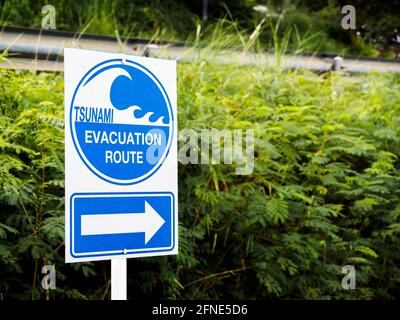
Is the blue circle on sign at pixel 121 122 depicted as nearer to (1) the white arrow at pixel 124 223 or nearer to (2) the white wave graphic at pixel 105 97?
(2) the white wave graphic at pixel 105 97

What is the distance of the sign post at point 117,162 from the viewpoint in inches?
127

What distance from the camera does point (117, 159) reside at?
332cm

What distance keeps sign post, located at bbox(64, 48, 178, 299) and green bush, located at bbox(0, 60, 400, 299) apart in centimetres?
135

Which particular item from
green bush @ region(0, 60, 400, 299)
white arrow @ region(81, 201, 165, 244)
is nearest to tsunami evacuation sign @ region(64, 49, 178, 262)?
white arrow @ region(81, 201, 165, 244)

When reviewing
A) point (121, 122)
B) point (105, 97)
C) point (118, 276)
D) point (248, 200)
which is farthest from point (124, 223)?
point (248, 200)

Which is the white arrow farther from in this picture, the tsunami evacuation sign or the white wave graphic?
the white wave graphic

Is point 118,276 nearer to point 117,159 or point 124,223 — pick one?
point 124,223

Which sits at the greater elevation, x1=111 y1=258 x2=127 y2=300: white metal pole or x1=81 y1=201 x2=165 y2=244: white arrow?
x1=81 y1=201 x2=165 y2=244: white arrow

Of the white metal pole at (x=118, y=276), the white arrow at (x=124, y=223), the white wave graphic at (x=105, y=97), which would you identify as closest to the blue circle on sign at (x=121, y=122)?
the white wave graphic at (x=105, y=97)

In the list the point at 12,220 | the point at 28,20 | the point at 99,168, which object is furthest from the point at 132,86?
the point at 28,20

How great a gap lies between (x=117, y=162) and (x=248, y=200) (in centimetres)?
267

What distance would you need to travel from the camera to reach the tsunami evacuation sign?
3.21 m

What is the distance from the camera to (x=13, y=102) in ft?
17.4
